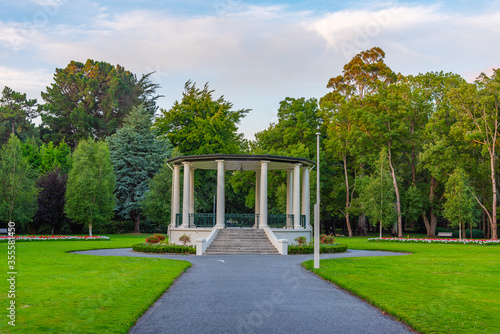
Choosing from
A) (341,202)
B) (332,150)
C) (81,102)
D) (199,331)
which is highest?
(81,102)

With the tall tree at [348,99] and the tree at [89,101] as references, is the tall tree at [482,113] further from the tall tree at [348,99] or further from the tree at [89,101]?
the tree at [89,101]

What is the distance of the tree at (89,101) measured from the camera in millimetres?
75000

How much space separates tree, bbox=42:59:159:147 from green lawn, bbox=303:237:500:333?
197 ft

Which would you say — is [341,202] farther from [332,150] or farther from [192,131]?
[192,131]

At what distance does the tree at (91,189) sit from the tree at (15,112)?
3540 centimetres

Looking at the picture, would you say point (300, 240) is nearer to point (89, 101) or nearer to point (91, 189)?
point (91, 189)

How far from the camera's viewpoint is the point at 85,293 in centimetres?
1298

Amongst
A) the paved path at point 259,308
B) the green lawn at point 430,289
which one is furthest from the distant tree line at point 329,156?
the paved path at point 259,308

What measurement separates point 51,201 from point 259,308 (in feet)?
157

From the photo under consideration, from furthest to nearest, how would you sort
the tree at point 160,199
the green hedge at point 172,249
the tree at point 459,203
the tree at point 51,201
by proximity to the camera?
the tree at point 51,201, the tree at point 160,199, the tree at point 459,203, the green hedge at point 172,249

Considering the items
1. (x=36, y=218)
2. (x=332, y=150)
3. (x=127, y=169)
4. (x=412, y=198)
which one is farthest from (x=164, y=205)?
(x=412, y=198)

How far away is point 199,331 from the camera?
29.8 feet

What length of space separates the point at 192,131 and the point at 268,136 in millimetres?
10258

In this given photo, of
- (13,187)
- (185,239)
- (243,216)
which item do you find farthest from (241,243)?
(13,187)
